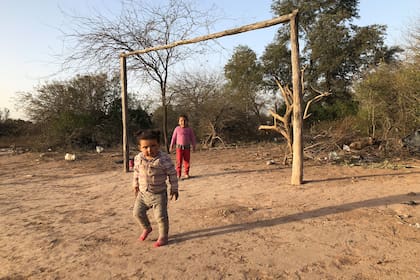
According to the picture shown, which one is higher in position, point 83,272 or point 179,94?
point 179,94

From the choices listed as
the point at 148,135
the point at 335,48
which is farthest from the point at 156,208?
the point at 335,48

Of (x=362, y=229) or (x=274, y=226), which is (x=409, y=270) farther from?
(x=274, y=226)

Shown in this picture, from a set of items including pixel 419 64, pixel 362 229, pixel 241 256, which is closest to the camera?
pixel 241 256

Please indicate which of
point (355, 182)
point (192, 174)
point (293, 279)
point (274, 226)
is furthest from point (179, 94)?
point (293, 279)

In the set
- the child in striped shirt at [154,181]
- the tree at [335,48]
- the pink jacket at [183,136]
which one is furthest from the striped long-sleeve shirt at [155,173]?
the tree at [335,48]

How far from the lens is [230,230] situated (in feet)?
12.0

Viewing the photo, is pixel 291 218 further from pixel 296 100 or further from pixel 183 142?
pixel 183 142

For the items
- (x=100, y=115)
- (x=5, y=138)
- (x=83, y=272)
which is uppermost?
(x=100, y=115)

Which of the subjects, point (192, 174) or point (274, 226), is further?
point (192, 174)

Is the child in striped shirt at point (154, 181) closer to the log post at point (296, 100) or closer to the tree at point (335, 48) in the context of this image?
the log post at point (296, 100)

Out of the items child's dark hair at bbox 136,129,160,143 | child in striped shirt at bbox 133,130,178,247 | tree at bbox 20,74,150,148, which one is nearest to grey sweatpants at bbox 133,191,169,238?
child in striped shirt at bbox 133,130,178,247

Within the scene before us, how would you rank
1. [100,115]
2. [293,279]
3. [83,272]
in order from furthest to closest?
[100,115] → [83,272] → [293,279]

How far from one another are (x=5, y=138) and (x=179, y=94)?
1114cm

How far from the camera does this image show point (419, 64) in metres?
9.53
